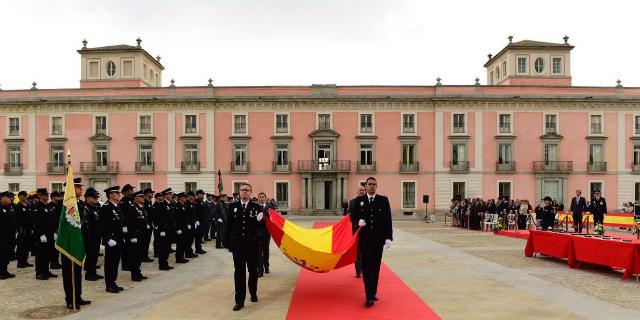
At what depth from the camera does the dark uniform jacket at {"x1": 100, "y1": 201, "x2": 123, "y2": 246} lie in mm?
11047

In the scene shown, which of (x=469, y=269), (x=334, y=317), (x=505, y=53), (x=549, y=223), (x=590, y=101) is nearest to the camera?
(x=334, y=317)

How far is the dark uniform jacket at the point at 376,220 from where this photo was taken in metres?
9.90

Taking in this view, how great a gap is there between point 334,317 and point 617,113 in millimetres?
44238

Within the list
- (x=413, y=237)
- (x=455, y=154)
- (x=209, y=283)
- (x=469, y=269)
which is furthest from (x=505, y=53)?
(x=209, y=283)

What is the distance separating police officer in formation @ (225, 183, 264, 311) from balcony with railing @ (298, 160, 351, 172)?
115ft

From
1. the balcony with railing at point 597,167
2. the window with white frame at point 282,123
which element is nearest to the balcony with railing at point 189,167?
the window with white frame at point 282,123

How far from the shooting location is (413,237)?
24.3m

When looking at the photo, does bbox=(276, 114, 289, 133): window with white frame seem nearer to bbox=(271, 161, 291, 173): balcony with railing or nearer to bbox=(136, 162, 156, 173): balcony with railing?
bbox=(271, 161, 291, 173): balcony with railing

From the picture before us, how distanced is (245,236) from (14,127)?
4430 centimetres

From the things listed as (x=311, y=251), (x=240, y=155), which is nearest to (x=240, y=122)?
(x=240, y=155)

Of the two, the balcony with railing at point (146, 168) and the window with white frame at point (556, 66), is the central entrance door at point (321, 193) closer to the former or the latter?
the balcony with railing at point (146, 168)

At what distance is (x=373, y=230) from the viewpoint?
990 cm

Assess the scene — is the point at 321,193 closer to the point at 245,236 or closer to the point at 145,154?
the point at 145,154

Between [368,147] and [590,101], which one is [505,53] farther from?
[368,147]
